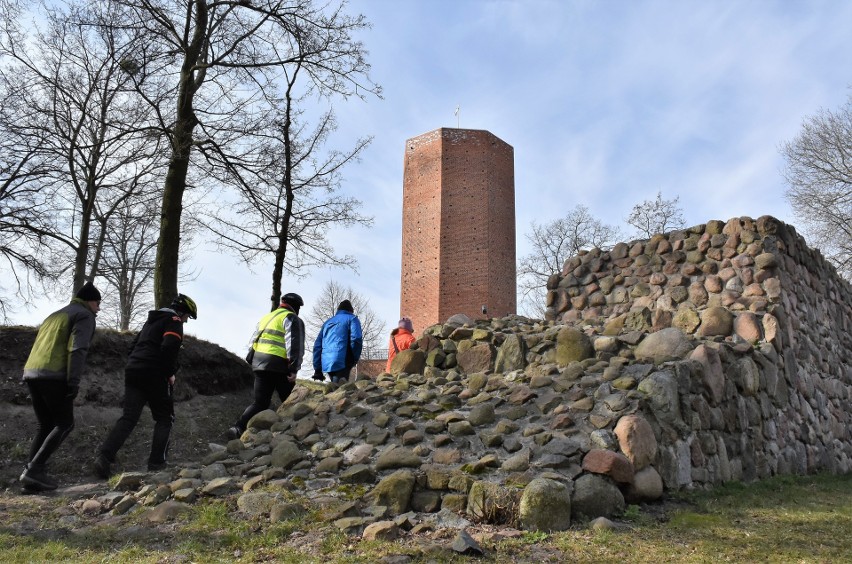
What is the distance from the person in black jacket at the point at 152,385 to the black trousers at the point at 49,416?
18.7 inches

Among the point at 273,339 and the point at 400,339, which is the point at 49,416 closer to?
the point at 273,339

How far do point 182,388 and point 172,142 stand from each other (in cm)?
381

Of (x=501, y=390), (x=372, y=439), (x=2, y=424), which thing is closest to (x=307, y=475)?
(x=372, y=439)

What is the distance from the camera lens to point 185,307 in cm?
671

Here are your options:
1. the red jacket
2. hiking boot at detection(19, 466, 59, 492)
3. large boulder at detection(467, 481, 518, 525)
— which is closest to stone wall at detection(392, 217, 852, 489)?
large boulder at detection(467, 481, 518, 525)

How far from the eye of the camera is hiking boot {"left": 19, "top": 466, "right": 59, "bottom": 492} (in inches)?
218

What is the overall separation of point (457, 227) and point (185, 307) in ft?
71.4

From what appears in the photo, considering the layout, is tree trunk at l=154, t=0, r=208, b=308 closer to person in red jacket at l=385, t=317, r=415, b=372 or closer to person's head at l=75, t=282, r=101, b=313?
person in red jacket at l=385, t=317, r=415, b=372

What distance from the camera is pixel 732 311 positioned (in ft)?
27.5

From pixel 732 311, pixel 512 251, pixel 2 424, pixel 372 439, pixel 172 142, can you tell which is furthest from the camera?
pixel 512 251

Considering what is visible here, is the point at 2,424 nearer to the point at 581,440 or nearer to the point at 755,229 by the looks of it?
the point at 581,440

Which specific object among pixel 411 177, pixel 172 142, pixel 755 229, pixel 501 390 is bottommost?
pixel 501 390

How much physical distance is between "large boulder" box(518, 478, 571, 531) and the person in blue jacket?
4.27m

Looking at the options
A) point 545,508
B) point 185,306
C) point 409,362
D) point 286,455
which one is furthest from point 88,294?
Result: point 545,508
